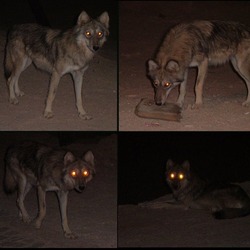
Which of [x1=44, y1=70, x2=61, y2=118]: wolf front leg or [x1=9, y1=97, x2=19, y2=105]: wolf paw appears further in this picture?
[x1=9, y1=97, x2=19, y2=105]: wolf paw

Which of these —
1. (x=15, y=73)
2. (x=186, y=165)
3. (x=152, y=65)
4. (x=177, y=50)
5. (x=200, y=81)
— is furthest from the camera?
(x=186, y=165)

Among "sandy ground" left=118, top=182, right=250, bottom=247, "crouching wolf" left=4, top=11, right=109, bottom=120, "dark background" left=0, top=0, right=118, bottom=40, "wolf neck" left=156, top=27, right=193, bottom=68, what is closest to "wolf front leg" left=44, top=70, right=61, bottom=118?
"crouching wolf" left=4, top=11, right=109, bottom=120

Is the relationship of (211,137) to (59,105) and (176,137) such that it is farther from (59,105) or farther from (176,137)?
(59,105)

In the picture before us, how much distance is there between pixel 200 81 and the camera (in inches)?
273

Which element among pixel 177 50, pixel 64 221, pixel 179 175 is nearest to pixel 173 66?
pixel 177 50

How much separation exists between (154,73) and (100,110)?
3.76ft

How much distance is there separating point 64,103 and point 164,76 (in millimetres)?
1567

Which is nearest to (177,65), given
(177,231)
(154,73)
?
(154,73)

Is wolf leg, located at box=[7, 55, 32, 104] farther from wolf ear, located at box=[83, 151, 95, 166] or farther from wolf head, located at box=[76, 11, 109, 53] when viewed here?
wolf ear, located at box=[83, 151, 95, 166]

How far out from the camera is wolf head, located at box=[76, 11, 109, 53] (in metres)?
6.41

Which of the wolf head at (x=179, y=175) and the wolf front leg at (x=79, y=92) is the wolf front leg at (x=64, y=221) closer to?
the wolf front leg at (x=79, y=92)

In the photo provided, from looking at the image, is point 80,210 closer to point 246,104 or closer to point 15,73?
point 15,73

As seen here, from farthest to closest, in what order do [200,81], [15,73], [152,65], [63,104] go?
1. [63,104]
2. [15,73]
3. [200,81]
4. [152,65]

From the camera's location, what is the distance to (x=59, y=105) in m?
7.23
